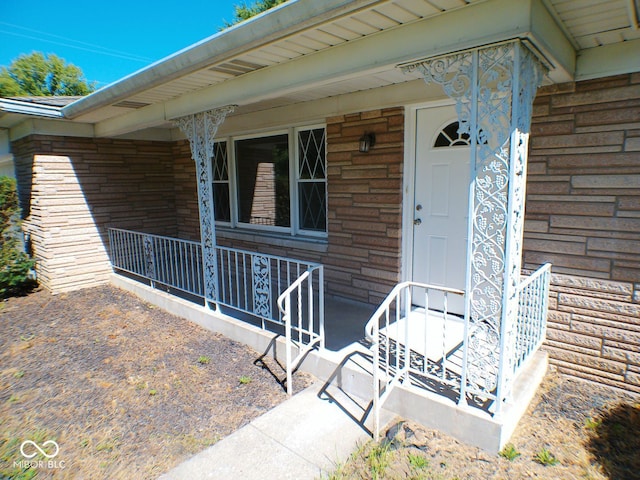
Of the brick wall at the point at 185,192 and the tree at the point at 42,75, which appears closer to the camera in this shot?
the brick wall at the point at 185,192

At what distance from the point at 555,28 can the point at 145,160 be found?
259 inches

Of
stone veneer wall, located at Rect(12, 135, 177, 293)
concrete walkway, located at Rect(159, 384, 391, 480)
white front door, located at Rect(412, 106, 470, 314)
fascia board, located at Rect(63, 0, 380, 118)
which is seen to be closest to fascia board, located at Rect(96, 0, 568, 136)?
fascia board, located at Rect(63, 0, 380, 118)

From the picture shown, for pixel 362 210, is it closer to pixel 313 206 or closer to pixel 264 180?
pixel 313 206

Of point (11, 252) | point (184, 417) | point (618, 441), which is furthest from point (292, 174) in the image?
point (11, 252)

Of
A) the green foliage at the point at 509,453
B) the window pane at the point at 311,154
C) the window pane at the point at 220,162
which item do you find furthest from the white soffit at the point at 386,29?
the window pane at the point at 220,162

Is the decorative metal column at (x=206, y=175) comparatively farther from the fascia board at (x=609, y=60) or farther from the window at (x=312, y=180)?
the fascia board at (x=609, y=60)

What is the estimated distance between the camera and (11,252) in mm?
6117

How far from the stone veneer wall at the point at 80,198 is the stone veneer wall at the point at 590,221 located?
6.27m

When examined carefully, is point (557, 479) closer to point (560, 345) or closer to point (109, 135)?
point (560, 345)

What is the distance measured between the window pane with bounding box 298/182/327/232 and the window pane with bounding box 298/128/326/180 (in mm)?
130

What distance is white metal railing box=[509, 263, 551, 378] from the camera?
108 inches

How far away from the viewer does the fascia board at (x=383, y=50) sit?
6.98 feet

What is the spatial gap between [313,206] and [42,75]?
26350 mm

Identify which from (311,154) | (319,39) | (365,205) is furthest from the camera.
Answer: (311,154)
